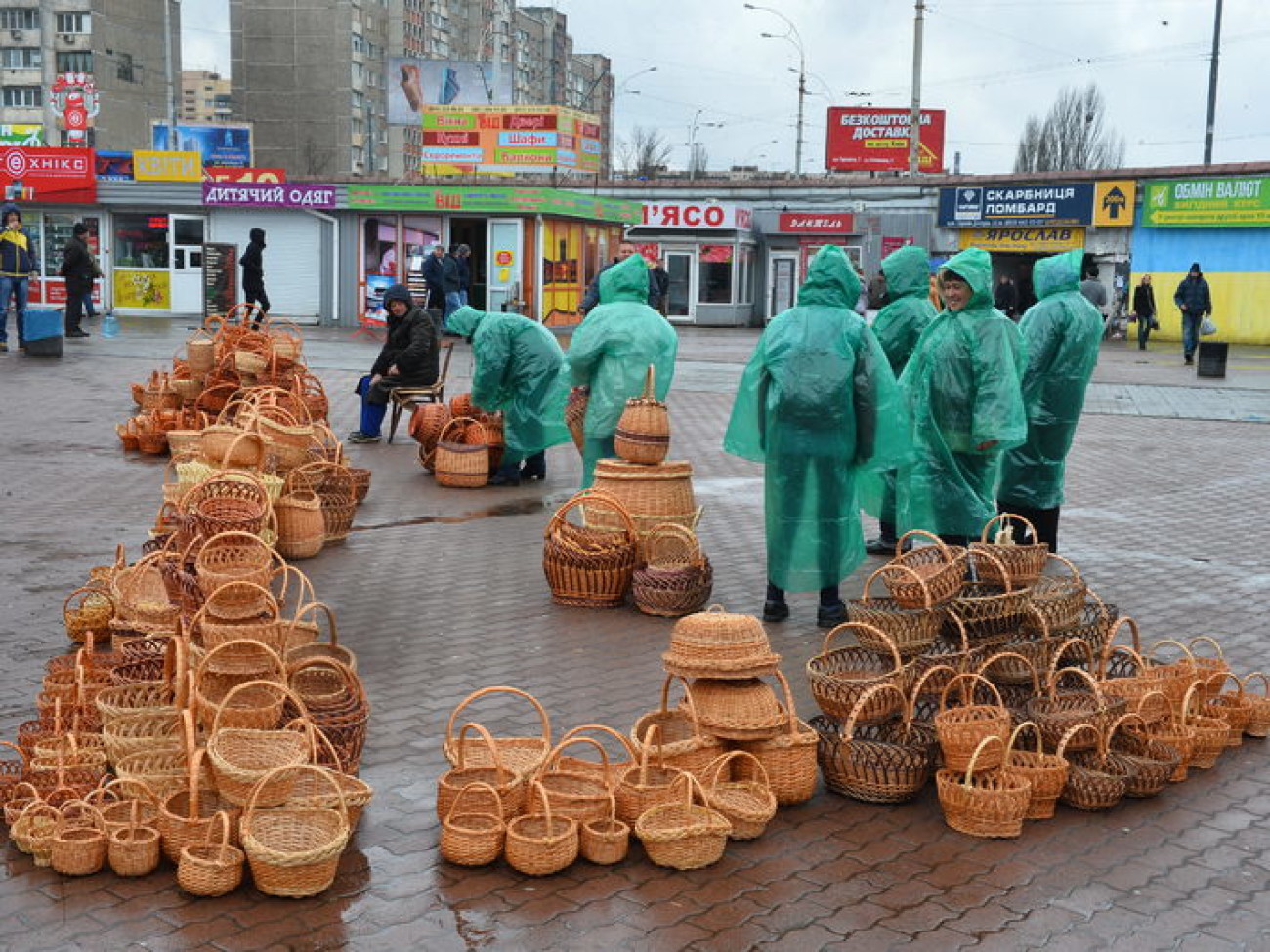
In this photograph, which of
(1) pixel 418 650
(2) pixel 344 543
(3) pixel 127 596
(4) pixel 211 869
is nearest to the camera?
(4) pixel 211 869

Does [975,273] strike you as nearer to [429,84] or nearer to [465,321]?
[465,321]

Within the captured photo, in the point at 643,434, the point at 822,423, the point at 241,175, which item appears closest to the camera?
the point at 822,423

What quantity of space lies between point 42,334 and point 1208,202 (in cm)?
2454

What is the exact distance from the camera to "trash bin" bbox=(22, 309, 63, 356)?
1928cm

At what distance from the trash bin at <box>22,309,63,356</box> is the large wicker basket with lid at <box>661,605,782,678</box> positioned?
1668cm

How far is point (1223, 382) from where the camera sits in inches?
845

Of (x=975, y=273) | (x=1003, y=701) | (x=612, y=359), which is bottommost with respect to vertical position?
(x=1003, y=701)

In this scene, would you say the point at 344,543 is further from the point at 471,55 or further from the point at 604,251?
the point at 471,55

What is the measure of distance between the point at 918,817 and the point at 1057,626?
1.29 m

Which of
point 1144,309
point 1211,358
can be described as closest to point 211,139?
point 1144,309

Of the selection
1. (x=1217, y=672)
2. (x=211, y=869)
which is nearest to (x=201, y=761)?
(x=211, y=869)

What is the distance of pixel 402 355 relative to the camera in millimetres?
12891

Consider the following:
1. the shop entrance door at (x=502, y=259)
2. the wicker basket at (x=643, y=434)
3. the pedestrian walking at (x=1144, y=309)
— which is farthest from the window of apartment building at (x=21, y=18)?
the wicker basket at (x=643, y=434)

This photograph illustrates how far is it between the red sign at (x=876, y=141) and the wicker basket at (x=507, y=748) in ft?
124
